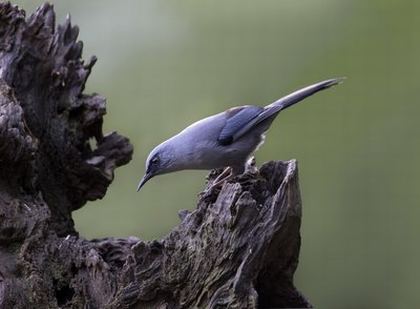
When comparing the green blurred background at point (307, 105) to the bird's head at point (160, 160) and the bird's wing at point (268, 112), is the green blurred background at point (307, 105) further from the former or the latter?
the bird's head at point (160, 160)

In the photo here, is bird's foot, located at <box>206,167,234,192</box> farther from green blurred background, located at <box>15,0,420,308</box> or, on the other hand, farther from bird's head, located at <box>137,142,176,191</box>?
green blurred background, located at <box>15,0,420,308</box>

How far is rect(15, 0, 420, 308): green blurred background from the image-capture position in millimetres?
3525

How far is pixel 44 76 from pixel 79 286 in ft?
2.55

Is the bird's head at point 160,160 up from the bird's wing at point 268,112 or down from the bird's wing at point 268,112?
down

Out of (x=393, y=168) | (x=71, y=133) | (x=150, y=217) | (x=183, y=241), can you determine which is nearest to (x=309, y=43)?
(x=393, y=168)

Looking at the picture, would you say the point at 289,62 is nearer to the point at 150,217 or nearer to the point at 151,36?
the point at 151,36

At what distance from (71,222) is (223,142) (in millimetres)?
592

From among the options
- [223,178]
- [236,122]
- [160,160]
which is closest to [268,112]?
[236,122]

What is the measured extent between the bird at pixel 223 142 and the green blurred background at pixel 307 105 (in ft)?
2.93

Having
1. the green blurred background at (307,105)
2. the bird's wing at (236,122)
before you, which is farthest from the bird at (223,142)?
the green blurred background at (307,105)

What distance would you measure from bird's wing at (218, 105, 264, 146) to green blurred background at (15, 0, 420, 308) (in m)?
0.93

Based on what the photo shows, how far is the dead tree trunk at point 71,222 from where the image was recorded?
198 centimetres

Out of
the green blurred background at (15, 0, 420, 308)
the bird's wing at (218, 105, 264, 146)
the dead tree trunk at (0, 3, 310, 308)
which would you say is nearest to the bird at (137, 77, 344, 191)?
the bird's wing at (218, 105, 264, 146)

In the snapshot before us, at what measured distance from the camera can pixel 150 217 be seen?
379 cm
